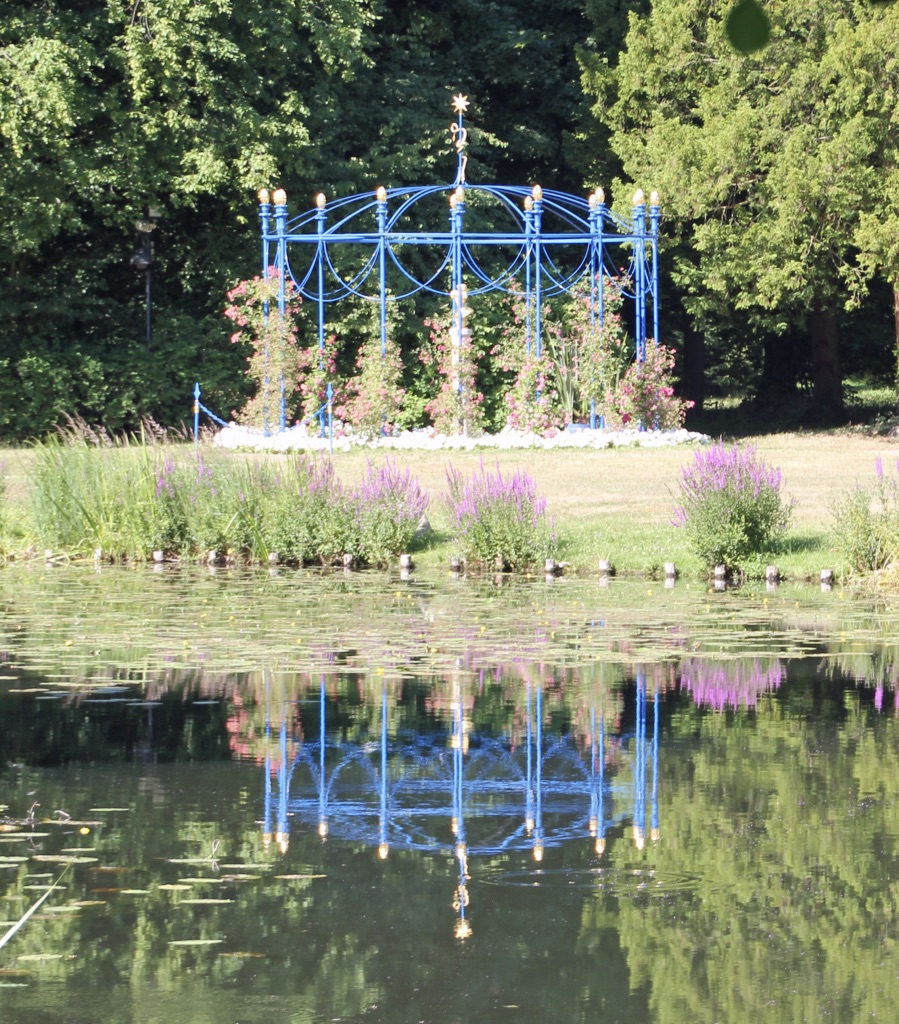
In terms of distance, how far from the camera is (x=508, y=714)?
8.80 meters

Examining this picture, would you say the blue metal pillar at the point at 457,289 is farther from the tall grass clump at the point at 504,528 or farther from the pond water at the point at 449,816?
the pond water at the point at 449,816

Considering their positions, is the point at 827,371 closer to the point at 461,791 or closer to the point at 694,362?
the point at 694,362

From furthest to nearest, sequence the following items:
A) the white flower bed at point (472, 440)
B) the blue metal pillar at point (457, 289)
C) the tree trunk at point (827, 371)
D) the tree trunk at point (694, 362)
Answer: the tree trunk at point (694, 362) → the tree trunk at point (827, 371) → the blue metal pillar at point (457, 289) → the white flower bed at point (472, 440)

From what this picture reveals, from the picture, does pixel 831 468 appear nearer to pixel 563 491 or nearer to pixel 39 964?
pixel 563 491

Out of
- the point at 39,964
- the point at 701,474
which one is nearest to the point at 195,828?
the point at 39,964

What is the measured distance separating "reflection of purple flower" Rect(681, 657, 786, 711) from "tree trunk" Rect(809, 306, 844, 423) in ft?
59.4

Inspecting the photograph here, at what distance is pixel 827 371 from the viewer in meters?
27.7

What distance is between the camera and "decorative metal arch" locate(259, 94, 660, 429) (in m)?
22.1

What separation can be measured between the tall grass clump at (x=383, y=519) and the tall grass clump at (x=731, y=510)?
2.24m

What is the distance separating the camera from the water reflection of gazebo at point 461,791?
258 inches

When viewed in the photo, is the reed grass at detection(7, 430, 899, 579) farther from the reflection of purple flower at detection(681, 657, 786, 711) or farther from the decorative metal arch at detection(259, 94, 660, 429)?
the decorative metal arch at detection(259, 94, 660, 429)

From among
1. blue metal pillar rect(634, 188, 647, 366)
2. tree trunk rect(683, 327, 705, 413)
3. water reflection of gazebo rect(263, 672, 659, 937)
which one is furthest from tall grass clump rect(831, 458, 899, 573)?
tree trunk rect(683, 327, 705, 413)

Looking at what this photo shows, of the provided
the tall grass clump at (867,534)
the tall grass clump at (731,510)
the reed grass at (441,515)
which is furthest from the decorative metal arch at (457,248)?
the tall grass clump at (867,534)

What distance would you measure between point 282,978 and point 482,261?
75.2 ft
